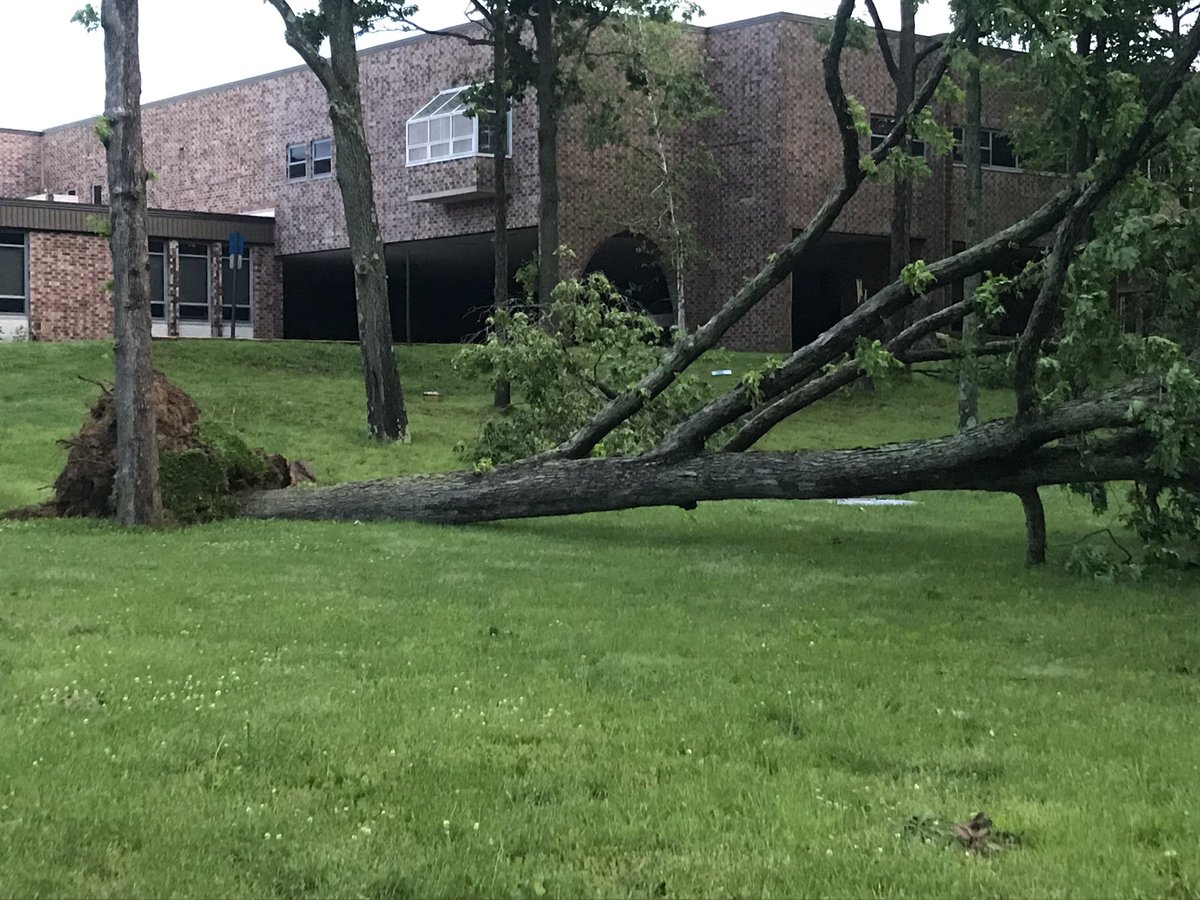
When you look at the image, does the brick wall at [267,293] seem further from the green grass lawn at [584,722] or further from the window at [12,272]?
the green grass lawn at [584,722]

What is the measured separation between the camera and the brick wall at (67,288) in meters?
36.3

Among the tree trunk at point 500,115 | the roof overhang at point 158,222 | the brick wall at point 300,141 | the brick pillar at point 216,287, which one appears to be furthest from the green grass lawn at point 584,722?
the brick pillar at point 216,287

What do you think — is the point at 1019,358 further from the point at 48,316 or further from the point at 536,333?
the point at 48,316

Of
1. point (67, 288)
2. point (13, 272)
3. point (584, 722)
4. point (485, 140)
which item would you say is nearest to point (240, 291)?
point (67, 288)

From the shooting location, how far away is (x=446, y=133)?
34062mm

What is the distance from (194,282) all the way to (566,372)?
27.2m

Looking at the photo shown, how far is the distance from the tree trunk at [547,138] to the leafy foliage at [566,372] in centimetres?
917

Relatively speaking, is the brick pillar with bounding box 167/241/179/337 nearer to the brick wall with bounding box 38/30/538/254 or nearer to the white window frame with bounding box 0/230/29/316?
the brick wall with bounding box 38/30/538/254

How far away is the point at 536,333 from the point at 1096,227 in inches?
263

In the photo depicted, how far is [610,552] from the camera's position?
12.1 m

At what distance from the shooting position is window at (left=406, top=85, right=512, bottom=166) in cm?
3322

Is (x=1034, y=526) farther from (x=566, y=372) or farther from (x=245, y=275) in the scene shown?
(x=245, y=275)

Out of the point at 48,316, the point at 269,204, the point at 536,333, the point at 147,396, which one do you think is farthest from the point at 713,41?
the point at 147,396

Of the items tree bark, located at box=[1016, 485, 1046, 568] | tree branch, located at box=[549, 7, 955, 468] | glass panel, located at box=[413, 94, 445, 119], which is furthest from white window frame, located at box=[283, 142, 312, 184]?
tree bark, located at box=[1016, 485, 1046, 568]
